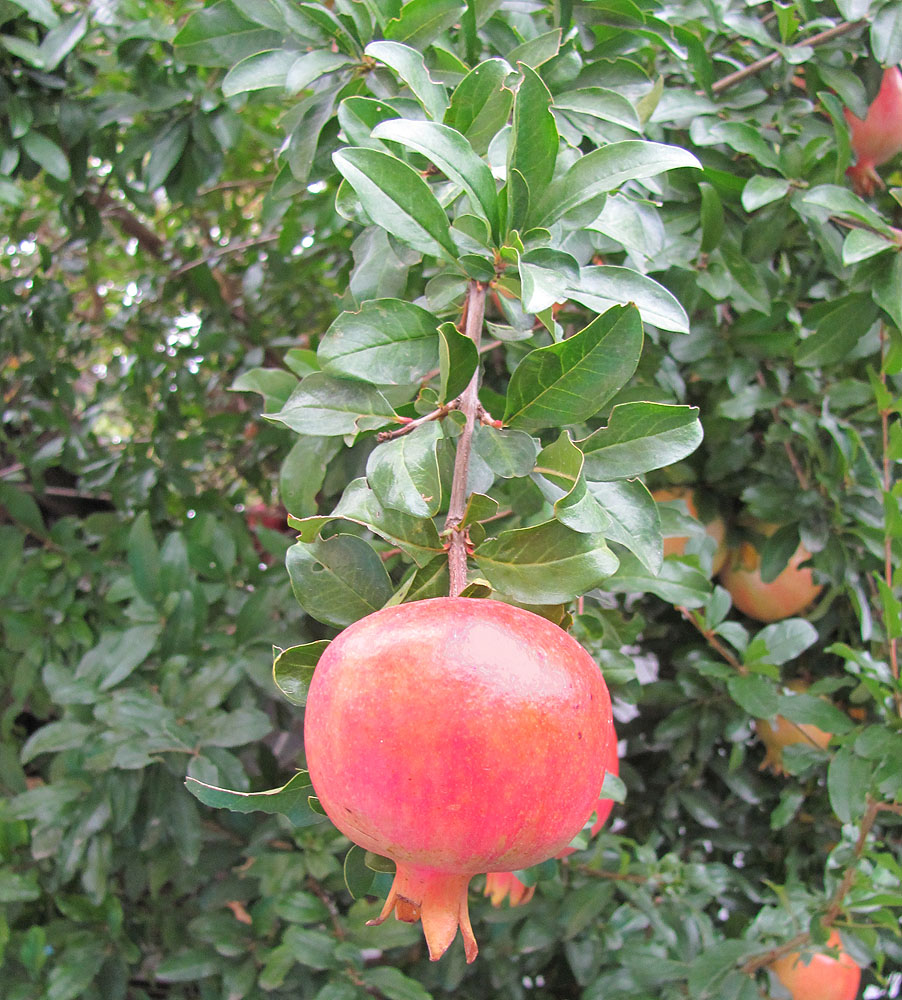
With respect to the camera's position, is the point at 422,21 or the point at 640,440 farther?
the point at 422,21

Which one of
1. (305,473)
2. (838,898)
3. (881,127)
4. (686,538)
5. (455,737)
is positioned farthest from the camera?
(686,538)

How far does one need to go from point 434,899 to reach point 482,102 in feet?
1.59

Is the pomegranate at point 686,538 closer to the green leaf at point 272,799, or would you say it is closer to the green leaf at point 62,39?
the green leaf at point 272,799

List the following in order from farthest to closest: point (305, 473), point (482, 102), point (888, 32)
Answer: point (888, 32), point (305, 473), point (482, 102)

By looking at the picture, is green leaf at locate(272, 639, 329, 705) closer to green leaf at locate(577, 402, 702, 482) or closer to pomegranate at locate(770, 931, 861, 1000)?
green leaf at locate(577, 402, 702, 482)

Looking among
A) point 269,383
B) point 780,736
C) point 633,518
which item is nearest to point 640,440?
point 633,518

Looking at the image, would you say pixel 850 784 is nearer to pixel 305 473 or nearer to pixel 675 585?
pixel 675 585

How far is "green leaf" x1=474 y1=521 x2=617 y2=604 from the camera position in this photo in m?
0.43

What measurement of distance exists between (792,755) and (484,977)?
1.78 ft

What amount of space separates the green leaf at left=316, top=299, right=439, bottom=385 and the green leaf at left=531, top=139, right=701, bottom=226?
0.11 m

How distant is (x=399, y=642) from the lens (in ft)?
1.22

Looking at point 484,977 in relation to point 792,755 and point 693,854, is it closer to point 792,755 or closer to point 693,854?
point 693,854

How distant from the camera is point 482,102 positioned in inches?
22.5

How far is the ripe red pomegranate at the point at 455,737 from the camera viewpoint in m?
0.35
